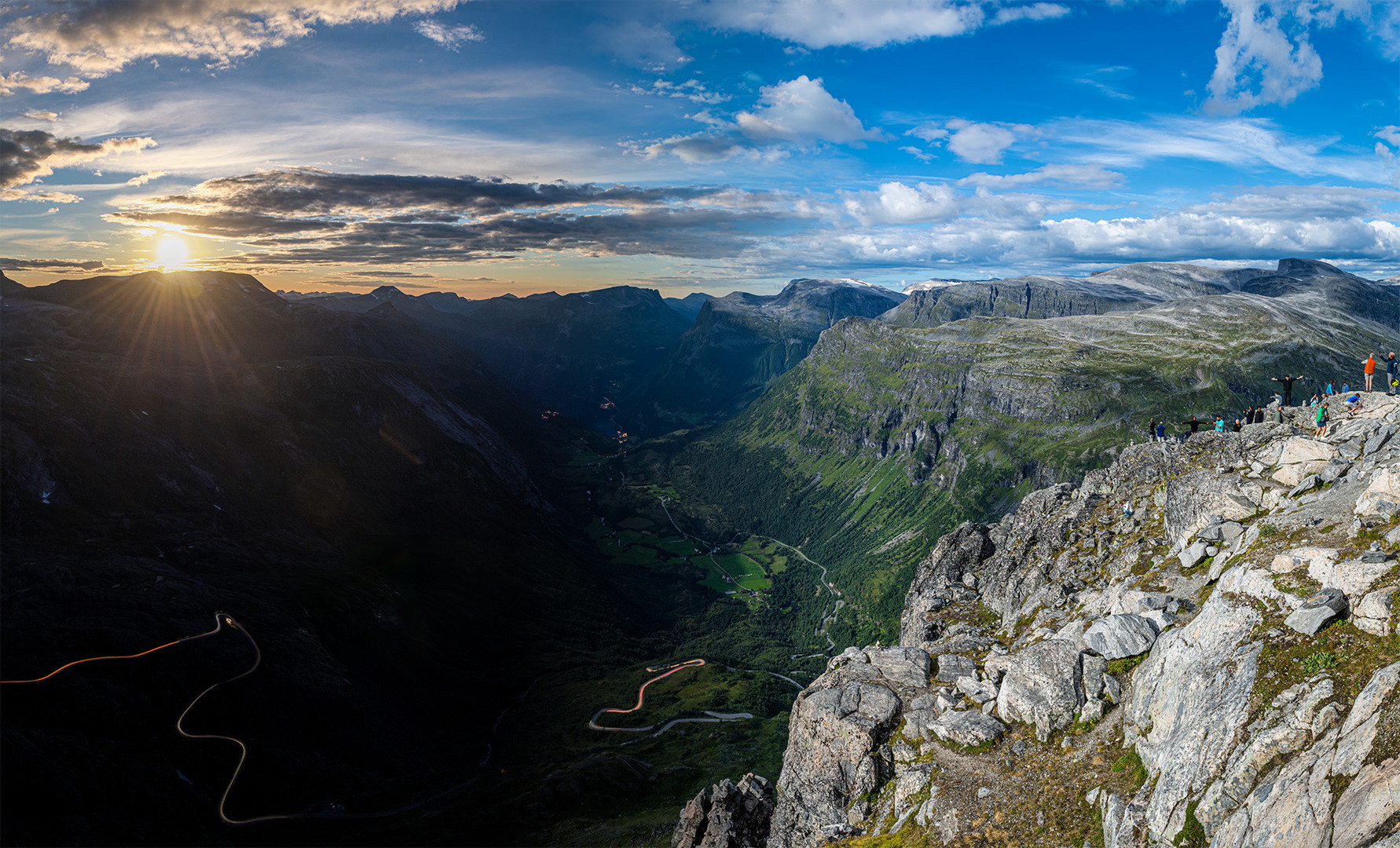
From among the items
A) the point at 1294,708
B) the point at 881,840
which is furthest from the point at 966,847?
the point at 1294,708

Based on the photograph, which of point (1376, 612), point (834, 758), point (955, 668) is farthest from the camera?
point (955, 668)

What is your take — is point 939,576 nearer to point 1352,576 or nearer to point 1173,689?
point 1173,689

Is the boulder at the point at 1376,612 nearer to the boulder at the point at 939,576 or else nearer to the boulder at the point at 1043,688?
the boulder at the point at 1043,688

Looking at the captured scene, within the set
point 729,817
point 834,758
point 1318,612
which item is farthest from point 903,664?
point 1318,612

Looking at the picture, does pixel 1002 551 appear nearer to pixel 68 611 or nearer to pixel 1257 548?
pixel 1257 548

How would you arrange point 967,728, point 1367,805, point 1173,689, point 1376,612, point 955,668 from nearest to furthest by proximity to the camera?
point 1367,805
point 1376,612
point 1173,689
point 967,728
point 955,668

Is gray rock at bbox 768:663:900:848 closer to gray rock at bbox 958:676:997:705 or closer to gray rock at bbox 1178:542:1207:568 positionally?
gray rock at bbox 958:676:997:705

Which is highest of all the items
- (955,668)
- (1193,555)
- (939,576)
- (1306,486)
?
(1306,486)
